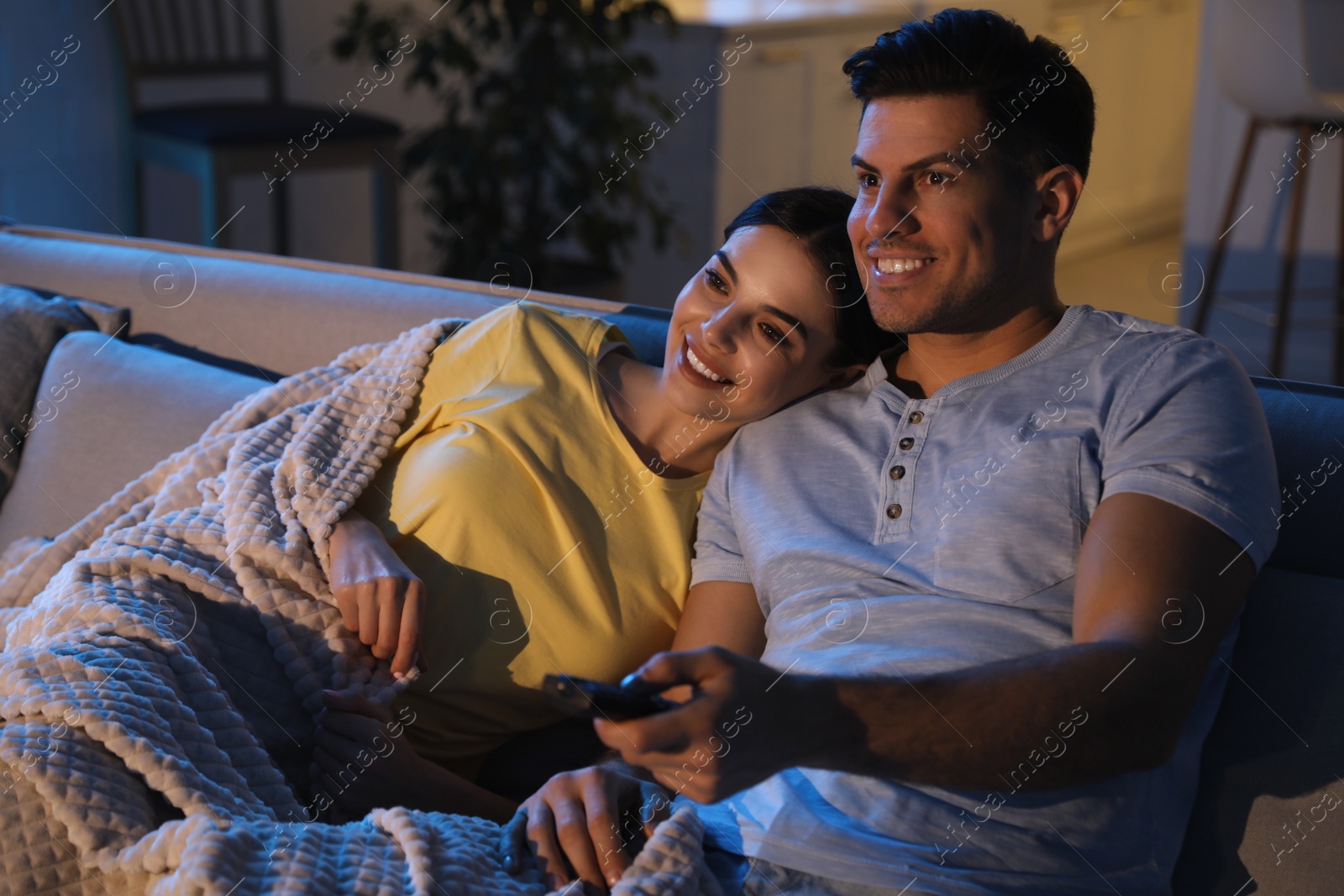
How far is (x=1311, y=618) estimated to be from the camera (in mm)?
1170

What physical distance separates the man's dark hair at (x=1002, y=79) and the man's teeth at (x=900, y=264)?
120 mm

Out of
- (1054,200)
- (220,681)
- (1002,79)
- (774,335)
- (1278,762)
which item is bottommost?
(1278,762)

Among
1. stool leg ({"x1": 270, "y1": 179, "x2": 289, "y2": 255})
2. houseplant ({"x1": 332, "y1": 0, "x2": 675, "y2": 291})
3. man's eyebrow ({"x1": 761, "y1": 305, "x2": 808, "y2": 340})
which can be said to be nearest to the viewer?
man's eyebrow ({"x1": 761, "y1": 305, "x2": 808, "y2": 340})

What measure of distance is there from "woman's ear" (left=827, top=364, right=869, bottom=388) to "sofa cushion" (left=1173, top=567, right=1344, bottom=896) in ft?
1.52

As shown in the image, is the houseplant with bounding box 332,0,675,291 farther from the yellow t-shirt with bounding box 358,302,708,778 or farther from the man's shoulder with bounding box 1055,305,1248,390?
the man's shoulder with bounding box 1055,305,1248,390

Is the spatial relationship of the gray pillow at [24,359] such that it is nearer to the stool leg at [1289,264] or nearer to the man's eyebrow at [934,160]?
the man's eyebrow at [934,160]

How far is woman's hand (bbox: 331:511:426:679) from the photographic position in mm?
1229

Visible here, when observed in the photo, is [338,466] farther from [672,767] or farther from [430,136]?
[430,136]

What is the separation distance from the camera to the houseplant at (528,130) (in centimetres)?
326

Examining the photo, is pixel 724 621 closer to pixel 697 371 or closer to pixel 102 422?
pixel 697 371

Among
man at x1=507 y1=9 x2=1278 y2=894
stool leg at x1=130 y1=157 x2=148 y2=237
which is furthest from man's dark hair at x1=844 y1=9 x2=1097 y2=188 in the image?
stool leg at x1=130 y1=157 x2=148 y2=237

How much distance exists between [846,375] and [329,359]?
719mm

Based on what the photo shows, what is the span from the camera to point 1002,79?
1.21 meters

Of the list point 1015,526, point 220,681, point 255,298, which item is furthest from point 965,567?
point 255,298
